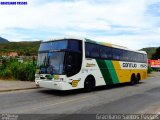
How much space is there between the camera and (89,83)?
63.0 feet

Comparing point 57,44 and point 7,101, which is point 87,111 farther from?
point 57,44

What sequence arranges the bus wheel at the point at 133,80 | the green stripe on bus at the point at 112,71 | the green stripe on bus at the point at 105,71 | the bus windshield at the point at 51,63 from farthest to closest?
the bus wheel at the point at 133,80 → the green stripe on bus at the point at 112,71 → the green stripe on bus at the point at 105,71 → the bus windshield at the point at 51,63

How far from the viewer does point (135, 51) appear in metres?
26.9

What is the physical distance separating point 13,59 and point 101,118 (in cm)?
1802

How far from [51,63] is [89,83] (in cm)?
316

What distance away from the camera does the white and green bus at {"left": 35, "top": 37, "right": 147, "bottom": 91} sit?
1681 cm

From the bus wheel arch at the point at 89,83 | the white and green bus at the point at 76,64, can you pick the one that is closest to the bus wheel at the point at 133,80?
the white and green bus at the point at 76,64

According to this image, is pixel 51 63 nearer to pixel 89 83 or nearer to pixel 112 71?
pixel 89 83

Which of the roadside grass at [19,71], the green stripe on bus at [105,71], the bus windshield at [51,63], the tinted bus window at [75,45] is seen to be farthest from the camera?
the roadside grass at [19,71]

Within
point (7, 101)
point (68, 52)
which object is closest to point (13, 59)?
point (68, 52)

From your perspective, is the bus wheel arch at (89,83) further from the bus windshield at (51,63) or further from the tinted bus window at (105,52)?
the bus windshield at (51,63)

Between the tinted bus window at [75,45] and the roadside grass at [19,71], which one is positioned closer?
the tinted bus window at [75,45]

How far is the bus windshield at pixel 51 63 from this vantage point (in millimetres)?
16781

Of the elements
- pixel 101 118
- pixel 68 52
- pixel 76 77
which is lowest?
pixel 101 118
